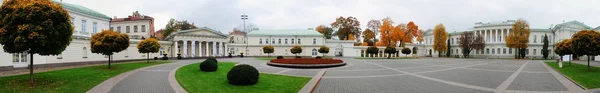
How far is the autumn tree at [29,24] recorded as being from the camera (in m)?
10.9

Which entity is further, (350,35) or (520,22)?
(350,35)

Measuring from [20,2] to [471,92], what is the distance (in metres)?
19.0

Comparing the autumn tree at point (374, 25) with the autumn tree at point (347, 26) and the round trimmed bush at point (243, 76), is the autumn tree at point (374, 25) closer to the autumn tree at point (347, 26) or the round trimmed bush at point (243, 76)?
the autumn tree at point (347, 26)

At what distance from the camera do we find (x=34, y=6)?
36.0 feet

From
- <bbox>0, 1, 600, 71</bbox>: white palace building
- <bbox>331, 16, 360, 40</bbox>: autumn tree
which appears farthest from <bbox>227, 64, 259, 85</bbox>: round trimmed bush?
<bbox>331, 16, 360, 40</bbox>: autumn tree

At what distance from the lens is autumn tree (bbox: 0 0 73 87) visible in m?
10.9

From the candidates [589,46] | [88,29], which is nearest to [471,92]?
[589,46]

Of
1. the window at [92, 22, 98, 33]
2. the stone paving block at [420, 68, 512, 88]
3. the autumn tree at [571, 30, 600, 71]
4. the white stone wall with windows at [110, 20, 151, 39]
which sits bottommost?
the stone paving block at [420, 68, 512, 88]

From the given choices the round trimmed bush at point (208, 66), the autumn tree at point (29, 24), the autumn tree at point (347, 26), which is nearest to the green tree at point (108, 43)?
the round trimmed bush at point (208, 66)

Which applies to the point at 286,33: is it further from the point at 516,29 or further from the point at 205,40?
the point at 516,29

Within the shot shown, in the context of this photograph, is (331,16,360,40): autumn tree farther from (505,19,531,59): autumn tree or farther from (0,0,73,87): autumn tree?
(0,0,73,87): autumn tree

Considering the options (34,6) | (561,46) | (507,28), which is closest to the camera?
(34,6)

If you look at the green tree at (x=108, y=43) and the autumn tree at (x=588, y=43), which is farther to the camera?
the green tree at (x=108, y=43)

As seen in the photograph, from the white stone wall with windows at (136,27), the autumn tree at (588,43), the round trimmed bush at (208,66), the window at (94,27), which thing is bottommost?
the round trimmed bush at (208,66)
